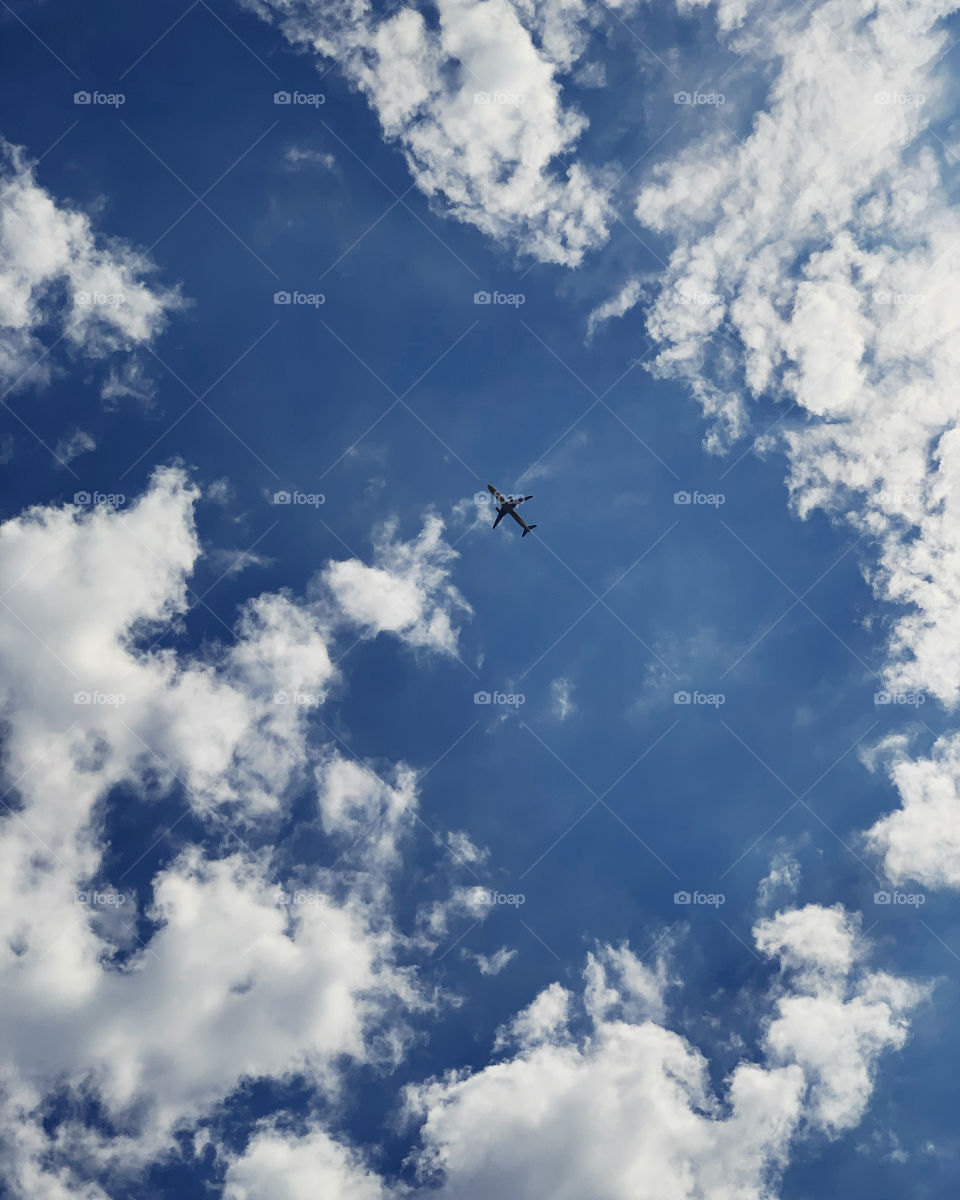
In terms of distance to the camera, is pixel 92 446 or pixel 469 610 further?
pixel 469 610

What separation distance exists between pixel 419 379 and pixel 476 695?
41.3 m

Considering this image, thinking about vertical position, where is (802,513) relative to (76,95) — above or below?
below

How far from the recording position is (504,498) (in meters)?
83.4

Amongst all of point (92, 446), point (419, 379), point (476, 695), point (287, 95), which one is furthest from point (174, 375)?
point (476, 695)

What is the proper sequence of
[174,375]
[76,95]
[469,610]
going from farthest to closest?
[469,610] < [174,375] < [76,95]

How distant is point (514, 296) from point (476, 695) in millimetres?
49945

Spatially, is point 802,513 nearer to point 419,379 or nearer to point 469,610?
point 469,610

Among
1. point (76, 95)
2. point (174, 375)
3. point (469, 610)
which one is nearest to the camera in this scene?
point (76, 95)


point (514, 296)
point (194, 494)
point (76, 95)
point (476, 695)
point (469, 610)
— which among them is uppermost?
point (76, 95)

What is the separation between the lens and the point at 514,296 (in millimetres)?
86562

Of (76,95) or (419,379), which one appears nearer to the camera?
(76,95)

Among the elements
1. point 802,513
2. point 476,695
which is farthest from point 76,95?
point 802,513

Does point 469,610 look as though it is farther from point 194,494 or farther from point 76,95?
point 76,95

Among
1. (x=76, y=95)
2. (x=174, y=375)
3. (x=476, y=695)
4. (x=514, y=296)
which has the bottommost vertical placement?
(x=476, y=695)
